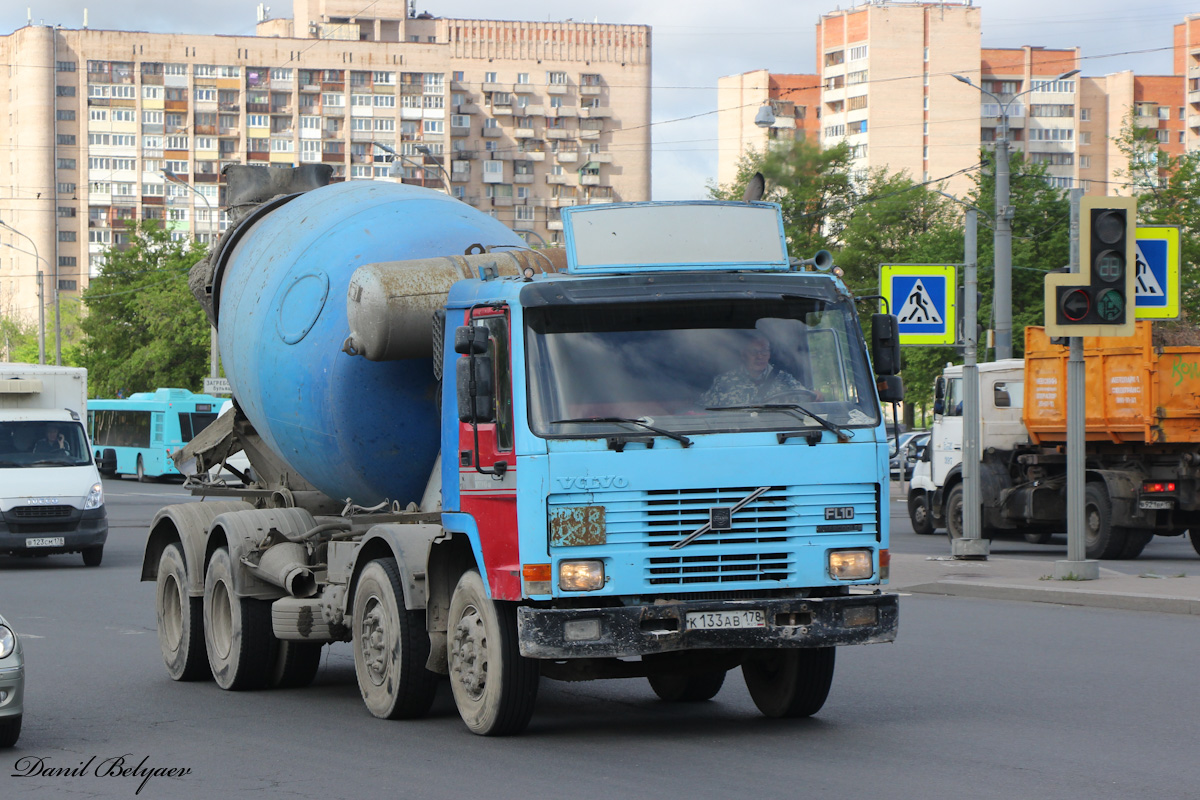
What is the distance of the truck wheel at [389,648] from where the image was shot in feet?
30.3

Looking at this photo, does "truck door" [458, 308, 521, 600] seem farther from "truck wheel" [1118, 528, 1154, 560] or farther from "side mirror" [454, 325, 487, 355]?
"truck wheel" [1118, 528, 1154, 560]

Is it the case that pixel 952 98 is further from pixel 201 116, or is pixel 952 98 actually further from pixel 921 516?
pixel 921 516

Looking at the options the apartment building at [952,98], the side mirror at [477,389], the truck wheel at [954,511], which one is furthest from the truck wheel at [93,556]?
the apartment building at [952,98]

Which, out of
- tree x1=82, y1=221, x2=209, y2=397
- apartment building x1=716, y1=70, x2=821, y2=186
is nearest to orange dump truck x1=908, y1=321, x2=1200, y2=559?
tree x1=82, y1=221, x2=209, y2=397

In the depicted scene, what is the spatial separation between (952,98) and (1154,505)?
10022cm

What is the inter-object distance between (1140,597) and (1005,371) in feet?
29.4

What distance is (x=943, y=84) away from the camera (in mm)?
117188

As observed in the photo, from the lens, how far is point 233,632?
1131 centimetres

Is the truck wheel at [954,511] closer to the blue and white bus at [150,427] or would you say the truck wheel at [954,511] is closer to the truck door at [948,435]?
the truck door at [948,435]

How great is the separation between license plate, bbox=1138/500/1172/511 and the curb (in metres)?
4.73

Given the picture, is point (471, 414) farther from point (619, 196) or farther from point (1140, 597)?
point (619, 196)

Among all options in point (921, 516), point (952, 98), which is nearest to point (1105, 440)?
point (921, 516)

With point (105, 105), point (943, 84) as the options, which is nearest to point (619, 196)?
point (943, 84)

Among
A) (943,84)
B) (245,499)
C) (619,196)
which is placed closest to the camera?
(245,499)
